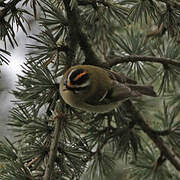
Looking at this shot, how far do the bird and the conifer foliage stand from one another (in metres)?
0.06

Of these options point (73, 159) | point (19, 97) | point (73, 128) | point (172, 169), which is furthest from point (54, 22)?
point (172, 169)

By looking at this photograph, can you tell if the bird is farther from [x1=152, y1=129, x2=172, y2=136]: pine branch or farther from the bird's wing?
[x1=152, y1=129, x2=172, y2=136]: pine branch

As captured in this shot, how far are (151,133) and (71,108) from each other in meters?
0.52

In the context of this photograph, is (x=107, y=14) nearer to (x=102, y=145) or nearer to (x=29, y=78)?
(x=29, y=78)

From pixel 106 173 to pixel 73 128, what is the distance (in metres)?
0.64

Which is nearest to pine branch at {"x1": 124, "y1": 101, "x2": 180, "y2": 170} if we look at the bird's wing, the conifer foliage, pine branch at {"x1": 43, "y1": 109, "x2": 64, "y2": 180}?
the conifer foliage

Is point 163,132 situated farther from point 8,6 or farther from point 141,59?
point 8,6

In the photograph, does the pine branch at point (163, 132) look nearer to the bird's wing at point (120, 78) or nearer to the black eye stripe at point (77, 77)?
the bird's wing at point (120, 78)

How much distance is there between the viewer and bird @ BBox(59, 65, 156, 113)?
1.79 m

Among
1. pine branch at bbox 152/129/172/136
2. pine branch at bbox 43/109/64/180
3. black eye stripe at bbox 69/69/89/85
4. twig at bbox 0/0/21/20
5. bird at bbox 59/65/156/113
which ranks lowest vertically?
pine branch at bbox 152/129/172/136

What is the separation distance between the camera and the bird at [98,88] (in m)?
1.79

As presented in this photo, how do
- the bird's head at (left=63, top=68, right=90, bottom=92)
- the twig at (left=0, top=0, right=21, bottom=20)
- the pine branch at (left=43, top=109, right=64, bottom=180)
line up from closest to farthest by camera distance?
the pine branch at (left=43, top=109, right=64, bottom=180) → the twig at (left=0, top=0, right=21, bottom=20) → the bird's head at (left=63, top=68, right=90, bottom=92)

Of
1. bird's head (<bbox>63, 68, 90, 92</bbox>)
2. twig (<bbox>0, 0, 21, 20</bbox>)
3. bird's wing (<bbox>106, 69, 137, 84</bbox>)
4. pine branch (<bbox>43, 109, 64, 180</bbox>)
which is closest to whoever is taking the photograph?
pine branch (<bbox>43, 109, 64, 180</bbox>)

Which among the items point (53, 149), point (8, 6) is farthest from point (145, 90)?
point (8, 6)
